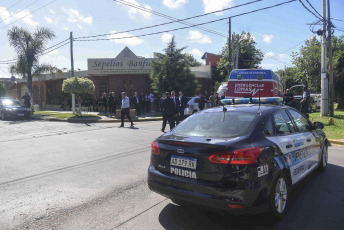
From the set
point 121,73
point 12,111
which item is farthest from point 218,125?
point 121,73

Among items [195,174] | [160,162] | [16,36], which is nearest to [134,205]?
[160,162]

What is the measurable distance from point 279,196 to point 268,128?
2.83ft

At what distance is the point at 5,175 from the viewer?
216 inches

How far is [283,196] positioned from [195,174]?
1.26 meters

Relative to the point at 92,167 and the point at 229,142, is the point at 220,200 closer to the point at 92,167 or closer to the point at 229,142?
the point at 229,142

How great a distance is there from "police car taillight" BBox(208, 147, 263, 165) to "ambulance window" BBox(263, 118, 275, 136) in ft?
1.75

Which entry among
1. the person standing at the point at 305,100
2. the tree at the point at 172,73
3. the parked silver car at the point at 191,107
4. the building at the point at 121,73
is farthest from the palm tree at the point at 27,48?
the person standing at the point at 305,100

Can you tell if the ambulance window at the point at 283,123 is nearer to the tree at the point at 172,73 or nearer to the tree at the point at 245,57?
the tree at the point at 172,73

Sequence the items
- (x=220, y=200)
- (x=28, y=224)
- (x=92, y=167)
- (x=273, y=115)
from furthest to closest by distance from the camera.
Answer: (x=92, y=167) < (x=273, y=115) < (x=28, y=224) < (x=220, y=200)

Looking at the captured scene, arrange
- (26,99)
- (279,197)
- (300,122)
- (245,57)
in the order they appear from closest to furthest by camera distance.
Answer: (279,197) → (300,122) → (26,99) → (245,57)

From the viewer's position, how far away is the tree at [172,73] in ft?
74.9

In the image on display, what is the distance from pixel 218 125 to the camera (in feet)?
12.4

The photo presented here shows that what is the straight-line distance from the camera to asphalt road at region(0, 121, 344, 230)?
338 centimetres

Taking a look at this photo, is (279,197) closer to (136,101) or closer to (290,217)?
(290,217)
